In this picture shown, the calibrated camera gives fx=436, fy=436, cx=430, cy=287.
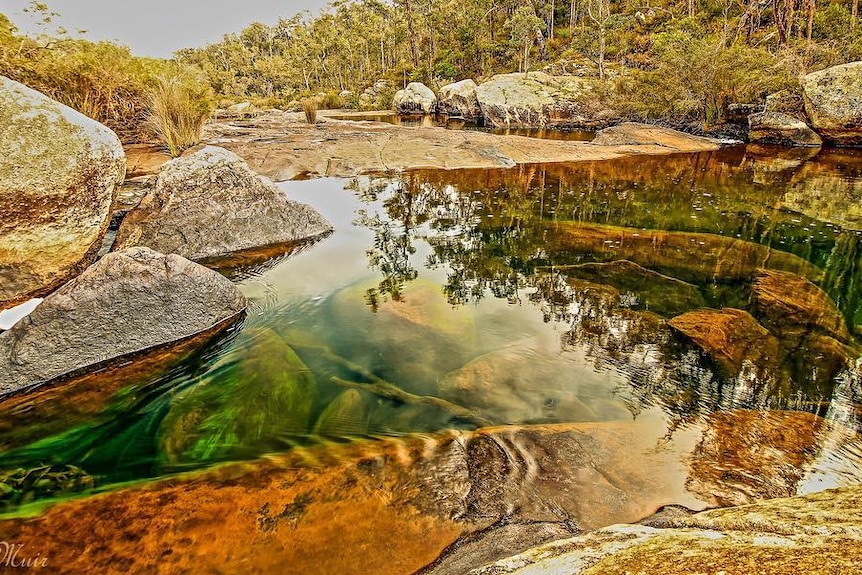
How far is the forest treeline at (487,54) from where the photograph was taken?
9803 mm

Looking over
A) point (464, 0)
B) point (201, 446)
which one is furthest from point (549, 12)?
point (201, 446)

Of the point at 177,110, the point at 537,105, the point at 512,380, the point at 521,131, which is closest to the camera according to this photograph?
the point at 512,380

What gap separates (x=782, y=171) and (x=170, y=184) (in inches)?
578

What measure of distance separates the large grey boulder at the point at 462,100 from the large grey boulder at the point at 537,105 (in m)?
1.86

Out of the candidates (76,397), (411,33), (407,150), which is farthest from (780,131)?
(411,33)

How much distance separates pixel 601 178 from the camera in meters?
11.2

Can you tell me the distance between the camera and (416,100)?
38.1m

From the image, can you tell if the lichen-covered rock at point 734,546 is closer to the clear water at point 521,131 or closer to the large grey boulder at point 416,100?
the clear water at point 521,131

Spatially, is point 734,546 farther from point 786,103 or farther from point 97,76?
point 786,103

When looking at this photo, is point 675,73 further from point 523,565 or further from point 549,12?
point 549,12

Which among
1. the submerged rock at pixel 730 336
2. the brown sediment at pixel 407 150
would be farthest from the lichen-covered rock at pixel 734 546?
the brown sediment at pixel 407 150

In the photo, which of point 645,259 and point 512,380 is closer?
point 512,380

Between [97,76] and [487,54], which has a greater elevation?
[487,54]

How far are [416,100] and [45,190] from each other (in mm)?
37384
